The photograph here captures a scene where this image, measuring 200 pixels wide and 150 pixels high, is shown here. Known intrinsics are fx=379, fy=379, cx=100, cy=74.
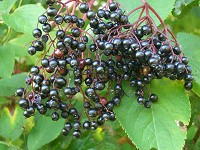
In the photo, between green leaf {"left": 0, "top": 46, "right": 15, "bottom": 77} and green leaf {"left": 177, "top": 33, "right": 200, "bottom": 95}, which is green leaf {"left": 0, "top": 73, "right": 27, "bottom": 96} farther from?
green leaf {"left": 177, "top": 33, "right": 200, "bottom": 95}

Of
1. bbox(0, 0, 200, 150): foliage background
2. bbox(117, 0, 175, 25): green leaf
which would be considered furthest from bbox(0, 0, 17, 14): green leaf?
bbox(117, 0, 175, 25): green leaf

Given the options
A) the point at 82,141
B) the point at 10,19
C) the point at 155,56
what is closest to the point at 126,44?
the point at 155,56

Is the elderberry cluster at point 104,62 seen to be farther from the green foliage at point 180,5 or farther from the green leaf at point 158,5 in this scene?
the green foliage at point 180,5

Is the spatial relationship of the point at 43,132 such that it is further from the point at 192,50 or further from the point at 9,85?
the point at 192,50

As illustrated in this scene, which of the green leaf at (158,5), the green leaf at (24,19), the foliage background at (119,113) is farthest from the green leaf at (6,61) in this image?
the green leaf at (158,5)

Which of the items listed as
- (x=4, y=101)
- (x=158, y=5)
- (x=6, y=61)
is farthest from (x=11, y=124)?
(x=158, y=5)

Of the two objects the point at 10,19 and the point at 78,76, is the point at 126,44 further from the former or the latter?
the point at 10,19

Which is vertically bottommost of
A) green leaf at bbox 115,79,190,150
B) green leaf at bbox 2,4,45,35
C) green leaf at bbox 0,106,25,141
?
green leaf at bbox 0,106,25,141
